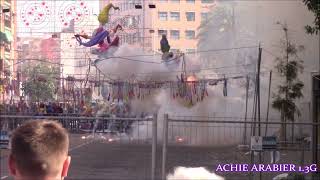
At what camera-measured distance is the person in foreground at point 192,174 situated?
26.2 feet

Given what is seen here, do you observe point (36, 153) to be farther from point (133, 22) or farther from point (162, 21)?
point (162, 21)

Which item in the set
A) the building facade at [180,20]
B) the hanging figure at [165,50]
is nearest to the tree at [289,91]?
the hanging figure at [165,50]

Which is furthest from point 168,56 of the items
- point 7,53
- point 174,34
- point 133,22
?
point 7,53

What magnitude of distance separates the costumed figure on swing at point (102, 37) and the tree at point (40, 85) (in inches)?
89.0

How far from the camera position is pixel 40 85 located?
71.3 feet

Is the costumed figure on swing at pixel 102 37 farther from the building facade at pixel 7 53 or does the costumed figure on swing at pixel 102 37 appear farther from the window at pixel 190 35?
the window at pixel 190 35

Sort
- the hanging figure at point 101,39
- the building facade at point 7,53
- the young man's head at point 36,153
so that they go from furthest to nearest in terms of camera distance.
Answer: the building facade at point 7,53 → the hanging figure at point 101,39 → the young man's head at point 36,153

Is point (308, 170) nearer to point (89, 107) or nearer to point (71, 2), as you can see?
point (89, 107)

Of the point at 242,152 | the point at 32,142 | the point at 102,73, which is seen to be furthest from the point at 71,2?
the point at 32,142

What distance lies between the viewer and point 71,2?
23234 millimetres

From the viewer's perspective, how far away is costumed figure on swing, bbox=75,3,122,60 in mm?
19859

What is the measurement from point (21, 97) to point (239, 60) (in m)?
9.39

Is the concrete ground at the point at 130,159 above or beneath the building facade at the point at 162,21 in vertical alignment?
beneath

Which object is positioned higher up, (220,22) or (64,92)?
(220,22)
